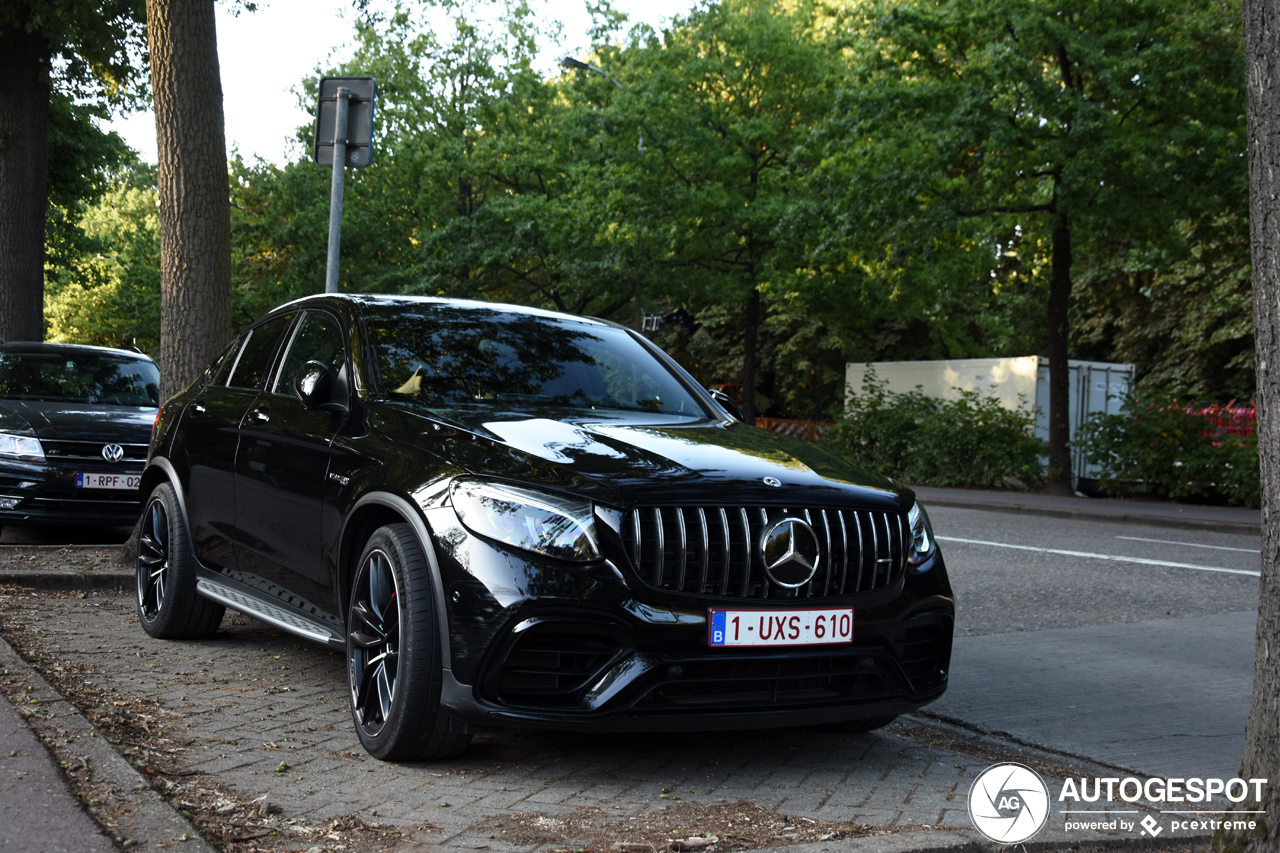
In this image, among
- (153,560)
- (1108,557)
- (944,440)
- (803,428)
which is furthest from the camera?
(803,428)

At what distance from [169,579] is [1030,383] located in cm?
2068

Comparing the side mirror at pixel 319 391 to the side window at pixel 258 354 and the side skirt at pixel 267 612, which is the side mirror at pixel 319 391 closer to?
the side skirt at pixel 267 612

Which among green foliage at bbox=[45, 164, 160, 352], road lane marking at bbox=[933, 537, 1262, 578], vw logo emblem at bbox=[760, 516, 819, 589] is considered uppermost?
green foliage at bbox=[45, 164, 160, 352]

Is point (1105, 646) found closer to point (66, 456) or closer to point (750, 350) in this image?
point (66, 456)

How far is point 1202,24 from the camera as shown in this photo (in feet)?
61.0

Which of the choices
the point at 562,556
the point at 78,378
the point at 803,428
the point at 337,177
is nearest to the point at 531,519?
the point at 562,556

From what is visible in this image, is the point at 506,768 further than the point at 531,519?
Yes

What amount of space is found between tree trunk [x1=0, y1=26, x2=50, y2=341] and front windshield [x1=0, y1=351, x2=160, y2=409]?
5.06 meters

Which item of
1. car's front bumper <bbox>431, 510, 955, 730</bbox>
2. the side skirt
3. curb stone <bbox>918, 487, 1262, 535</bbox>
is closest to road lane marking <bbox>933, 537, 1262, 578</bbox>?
curb stone <bbox>918, 487, 1262, 535</bbox>

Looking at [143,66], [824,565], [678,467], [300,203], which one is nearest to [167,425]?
[678,467]

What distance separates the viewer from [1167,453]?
20078 mm

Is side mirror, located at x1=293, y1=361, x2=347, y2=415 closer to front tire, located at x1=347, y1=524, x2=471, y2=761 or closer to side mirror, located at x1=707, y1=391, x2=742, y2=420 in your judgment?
front tire, located at x1=347, y1=524, x2=471, y2=761

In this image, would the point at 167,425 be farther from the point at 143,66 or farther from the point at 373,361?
the point at 143,66

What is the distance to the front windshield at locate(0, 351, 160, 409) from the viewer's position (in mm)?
10641
